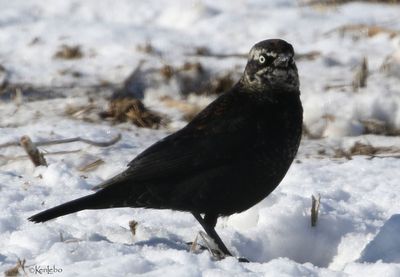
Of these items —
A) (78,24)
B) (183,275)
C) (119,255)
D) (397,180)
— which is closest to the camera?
(183,275)

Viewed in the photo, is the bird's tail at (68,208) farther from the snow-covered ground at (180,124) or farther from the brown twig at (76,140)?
the brown twig at (76,140)

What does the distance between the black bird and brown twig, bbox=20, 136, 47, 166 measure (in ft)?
3.39

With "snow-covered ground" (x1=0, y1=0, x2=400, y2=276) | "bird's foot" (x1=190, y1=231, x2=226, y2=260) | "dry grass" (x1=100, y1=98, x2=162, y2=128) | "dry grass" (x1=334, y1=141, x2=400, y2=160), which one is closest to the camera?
"snow-covered ground" (x1=0, y1=0, x2=400, y2=276)

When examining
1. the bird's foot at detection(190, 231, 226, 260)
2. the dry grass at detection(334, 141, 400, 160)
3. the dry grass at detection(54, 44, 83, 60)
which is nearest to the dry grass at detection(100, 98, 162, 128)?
the dry grass at detection(54, 44, 83, 60)

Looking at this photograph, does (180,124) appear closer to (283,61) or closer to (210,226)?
(283,61)

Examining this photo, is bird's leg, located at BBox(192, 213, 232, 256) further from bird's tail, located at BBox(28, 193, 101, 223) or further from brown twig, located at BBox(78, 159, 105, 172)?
brown twig, located at BBox(78, 159, 105, 172)

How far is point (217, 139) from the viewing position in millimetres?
4609

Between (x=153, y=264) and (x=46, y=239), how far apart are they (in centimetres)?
60

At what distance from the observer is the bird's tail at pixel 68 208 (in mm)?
4449

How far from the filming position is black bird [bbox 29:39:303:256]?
4.55 metres

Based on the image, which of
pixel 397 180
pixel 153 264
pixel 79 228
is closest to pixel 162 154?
pixel 79 228

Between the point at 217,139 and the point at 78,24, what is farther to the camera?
the point at 78,24

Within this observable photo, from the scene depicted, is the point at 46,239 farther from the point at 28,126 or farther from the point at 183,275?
the point at 28,126

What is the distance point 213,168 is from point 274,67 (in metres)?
0.59
